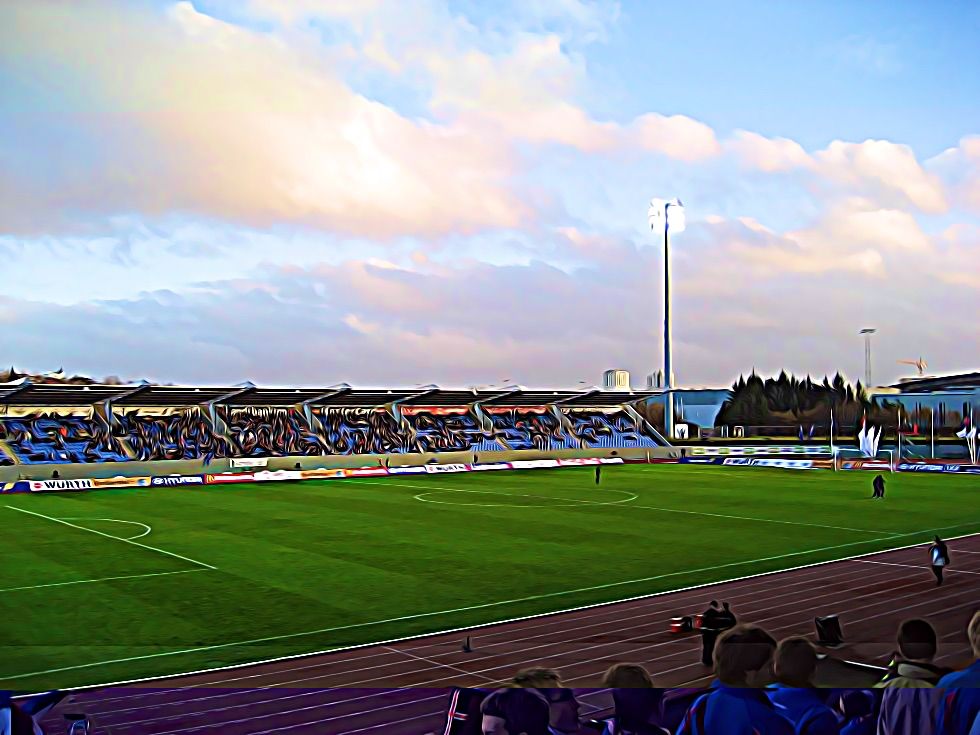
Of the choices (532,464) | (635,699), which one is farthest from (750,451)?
(635,699)

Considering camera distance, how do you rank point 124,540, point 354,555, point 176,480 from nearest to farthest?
1. point 354,555
2. point 124,540
3. point 176,480

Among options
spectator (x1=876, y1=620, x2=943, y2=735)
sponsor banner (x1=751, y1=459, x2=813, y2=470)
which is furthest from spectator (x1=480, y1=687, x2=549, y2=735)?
sponsor banner (x1=751, y1=459, x2=813, y2=470)

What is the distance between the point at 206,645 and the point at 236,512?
16.4 metres

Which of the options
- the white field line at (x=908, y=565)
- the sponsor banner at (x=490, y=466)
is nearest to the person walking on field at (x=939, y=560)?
the white field line at (x=908, y=565)

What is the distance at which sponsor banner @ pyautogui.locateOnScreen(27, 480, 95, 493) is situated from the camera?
3603cm

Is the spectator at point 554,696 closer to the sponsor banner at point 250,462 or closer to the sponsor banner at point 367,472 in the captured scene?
the sponsor banner at point 367,472

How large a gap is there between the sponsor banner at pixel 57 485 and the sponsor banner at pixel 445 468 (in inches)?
610

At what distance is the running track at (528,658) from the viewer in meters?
7.09

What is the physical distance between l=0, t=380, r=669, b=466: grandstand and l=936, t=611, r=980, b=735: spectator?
134ft

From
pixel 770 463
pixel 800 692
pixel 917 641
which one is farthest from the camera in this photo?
pixel 770 463

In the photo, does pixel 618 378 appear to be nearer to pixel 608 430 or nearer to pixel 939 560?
pixel 608 430

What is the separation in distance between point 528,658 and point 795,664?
19.5ft

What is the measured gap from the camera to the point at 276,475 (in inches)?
1622

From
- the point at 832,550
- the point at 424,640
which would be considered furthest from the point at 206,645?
the point at 832,550
